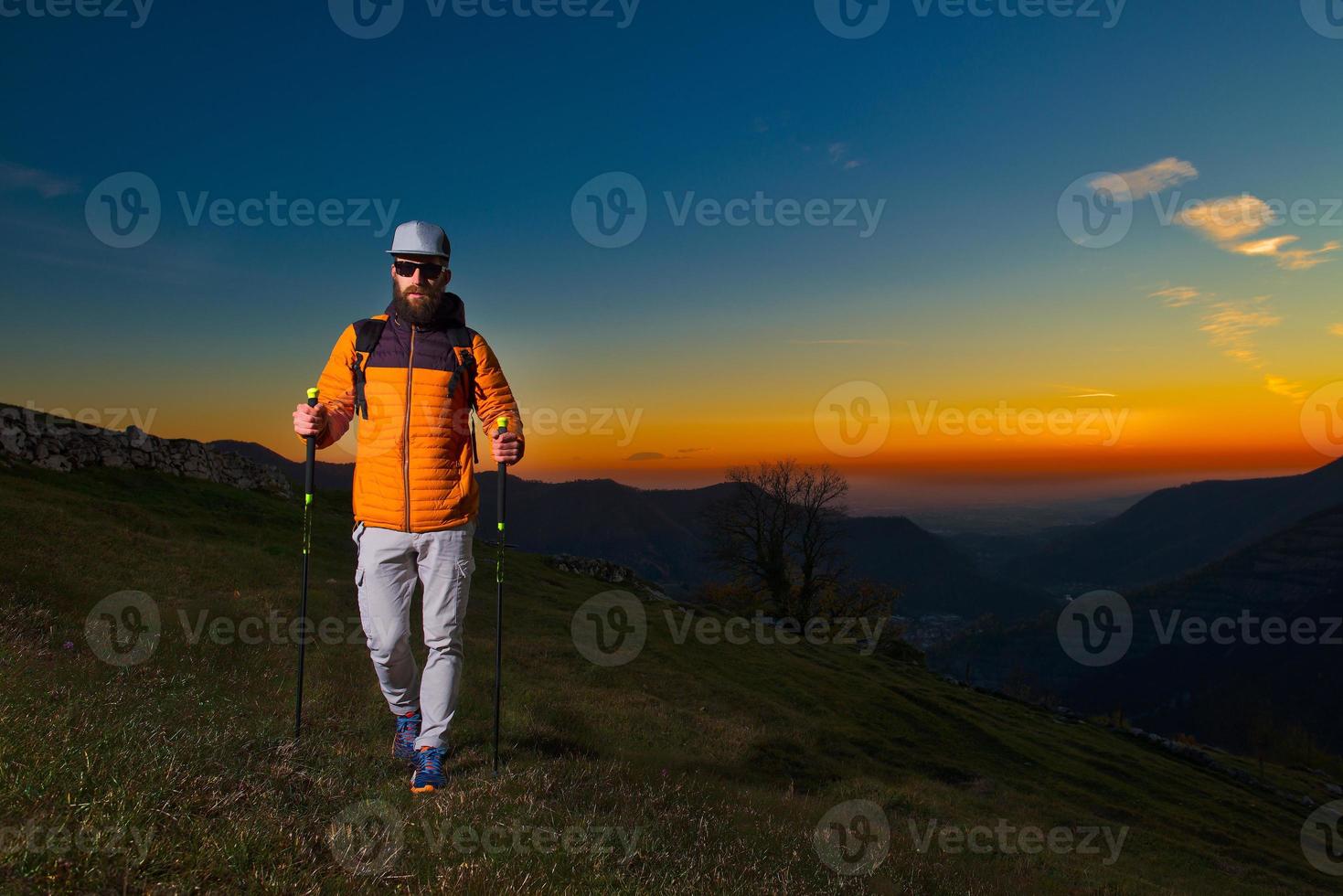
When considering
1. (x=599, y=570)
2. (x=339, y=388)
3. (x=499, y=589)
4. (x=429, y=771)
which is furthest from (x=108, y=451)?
(x=429, y=771)

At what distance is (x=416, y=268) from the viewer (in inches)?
300

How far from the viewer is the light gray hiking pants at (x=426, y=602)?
7.33 metres

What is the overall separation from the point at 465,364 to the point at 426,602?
2468 millimetres

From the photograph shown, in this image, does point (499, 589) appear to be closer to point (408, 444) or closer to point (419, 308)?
point (408, 444)

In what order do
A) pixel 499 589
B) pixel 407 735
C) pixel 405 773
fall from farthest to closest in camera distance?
pixel 499 589, pixel 407 735, pixel 405 773

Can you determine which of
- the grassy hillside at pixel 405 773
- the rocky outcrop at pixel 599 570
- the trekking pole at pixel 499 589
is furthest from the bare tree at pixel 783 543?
the trekking pole at pixel 499 589

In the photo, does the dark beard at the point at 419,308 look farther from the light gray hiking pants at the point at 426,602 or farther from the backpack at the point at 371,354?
the light gray hiking pants at the point at 426,602

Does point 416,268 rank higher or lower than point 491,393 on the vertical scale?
higher

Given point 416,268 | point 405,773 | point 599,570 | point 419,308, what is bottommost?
point 599,570

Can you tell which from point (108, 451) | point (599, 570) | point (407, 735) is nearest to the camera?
point (407, 735)

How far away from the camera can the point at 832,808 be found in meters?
12.1

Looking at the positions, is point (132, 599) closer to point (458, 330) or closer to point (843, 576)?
point (458, 330)

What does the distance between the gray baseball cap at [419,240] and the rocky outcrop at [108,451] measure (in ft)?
137

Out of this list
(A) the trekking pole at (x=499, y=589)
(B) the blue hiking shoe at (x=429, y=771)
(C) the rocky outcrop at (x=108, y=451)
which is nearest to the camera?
(B) the blue hiking shoe at (x=429, y=771)
